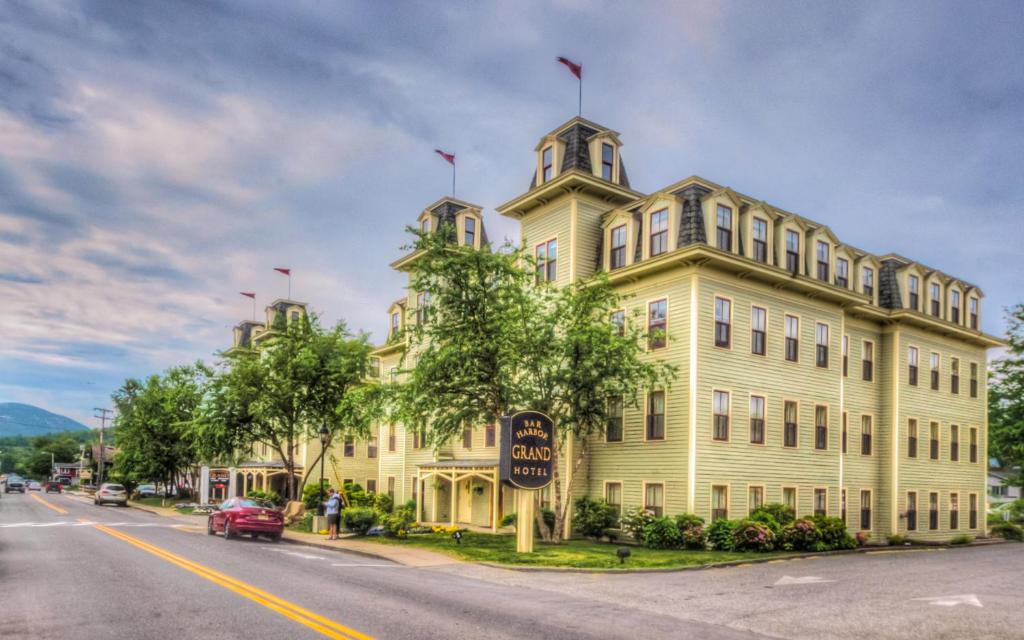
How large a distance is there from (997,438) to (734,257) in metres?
32.5

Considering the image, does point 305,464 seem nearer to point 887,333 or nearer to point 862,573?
point 887,333

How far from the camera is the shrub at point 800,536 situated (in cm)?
2761

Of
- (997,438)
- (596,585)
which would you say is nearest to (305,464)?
(596,585)

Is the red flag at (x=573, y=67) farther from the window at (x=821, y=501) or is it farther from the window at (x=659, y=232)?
the window at (x=821, y=501)

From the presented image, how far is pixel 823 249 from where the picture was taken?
111 ft

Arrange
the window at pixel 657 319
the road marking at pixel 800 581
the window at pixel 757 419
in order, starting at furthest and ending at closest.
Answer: the window at pixel 757 419 < the window at pixel 657 319 < the road marking at pixel 800 581

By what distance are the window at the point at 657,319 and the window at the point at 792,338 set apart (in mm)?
5478

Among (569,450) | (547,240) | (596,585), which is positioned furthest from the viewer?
(547,240)

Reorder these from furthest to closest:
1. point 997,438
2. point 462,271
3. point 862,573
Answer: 1. point 997,438
2. point 462,271
3. point 862,573

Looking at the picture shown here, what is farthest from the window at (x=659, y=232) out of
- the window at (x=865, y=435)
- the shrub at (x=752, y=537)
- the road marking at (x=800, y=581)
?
the window at (x=865, y=435)

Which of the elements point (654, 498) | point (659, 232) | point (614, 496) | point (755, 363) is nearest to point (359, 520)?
point (614, 496)

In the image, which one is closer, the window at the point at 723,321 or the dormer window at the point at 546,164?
the window at the point at 723,321

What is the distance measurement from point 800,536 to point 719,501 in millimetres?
2851

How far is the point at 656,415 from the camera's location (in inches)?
1184
